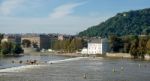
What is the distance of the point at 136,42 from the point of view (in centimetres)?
11912

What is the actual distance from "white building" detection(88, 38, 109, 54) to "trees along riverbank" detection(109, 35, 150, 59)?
7783 millimetres

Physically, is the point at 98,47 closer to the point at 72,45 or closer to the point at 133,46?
the point at 72,45

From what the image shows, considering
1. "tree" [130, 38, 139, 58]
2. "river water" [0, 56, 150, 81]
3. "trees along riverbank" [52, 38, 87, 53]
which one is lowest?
"river water" [0, 56, 150, 81]

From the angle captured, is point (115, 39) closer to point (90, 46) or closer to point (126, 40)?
point (126, 40)

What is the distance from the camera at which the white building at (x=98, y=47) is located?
481ft

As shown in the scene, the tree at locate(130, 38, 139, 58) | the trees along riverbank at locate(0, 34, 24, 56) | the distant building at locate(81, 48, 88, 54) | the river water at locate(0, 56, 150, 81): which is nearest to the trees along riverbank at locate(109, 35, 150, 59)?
the tree at locate(130, 38, 139, 58)

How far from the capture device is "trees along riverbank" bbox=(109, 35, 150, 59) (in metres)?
112

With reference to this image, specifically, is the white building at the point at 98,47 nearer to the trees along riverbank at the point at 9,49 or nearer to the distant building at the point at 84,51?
the distant building at the point at 84,51

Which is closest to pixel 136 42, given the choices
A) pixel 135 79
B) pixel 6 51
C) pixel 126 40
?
pixel 126 40

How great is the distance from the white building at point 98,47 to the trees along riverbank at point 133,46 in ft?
25.5

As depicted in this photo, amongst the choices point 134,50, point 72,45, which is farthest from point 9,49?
point 134,50

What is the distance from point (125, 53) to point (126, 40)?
33.2 ft

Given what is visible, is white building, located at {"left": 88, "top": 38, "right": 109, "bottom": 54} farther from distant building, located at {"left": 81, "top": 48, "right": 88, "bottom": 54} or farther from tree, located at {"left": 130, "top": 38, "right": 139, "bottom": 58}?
tree, located at {"left": 130, "top": 38, "right": 139, "bottom": 58}

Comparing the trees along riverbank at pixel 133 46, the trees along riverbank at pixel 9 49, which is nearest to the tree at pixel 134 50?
the trees along riverbank at pixel 133 46
